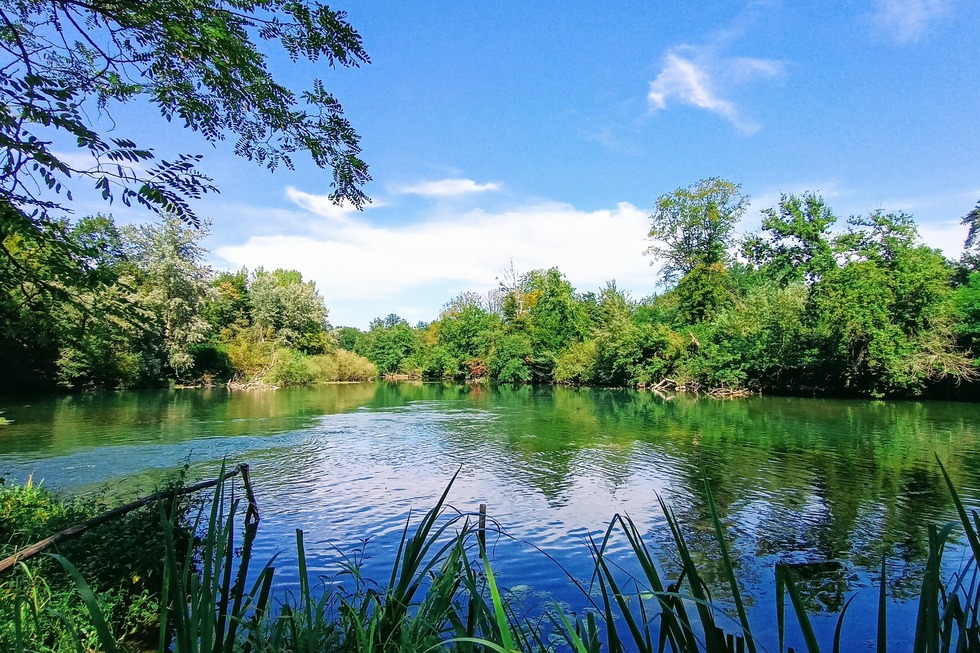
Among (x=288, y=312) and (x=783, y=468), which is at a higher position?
(x=288, y=312)

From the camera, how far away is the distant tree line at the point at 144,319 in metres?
4.72

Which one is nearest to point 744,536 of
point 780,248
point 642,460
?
point 642,460

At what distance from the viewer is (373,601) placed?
2.51 meters

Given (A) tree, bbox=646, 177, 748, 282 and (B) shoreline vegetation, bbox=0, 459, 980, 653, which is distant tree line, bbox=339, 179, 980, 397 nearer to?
(A) tree, bbox=646, 177, 748, 282

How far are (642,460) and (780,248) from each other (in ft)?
99.2

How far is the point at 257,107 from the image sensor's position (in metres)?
4.48

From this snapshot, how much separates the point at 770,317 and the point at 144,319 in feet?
114

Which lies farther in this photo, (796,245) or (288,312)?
(288,312)

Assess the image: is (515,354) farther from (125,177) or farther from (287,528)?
(125,177)

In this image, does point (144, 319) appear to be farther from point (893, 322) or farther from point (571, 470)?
point (893, 322)

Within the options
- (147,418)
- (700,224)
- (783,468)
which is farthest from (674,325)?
(147,418)

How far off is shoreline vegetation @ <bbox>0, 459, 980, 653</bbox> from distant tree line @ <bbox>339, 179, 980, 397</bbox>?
2546cm

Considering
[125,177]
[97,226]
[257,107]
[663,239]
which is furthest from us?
[663,239]

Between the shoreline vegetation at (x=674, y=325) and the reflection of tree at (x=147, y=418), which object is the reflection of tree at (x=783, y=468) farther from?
the reflection of tree at (x=147, y=418)
